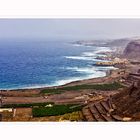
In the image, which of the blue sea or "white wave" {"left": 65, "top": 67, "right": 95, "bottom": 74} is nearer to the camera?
the blue sea

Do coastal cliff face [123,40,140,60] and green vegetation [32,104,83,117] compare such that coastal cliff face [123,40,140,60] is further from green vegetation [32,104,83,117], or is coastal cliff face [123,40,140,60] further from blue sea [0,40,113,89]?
green vegetation [32,104,83,117]

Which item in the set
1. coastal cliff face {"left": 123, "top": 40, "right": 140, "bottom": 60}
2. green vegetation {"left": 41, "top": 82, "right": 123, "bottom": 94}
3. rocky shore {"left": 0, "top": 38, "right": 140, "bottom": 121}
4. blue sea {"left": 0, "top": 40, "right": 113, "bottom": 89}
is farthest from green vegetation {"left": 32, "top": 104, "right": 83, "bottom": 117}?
coastal cliff face {"left": 123, "top": 40, "right": 140, "bottom": 60}

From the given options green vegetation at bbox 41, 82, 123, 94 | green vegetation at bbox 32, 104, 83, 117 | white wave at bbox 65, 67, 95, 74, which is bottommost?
green vegetation at bbox 32, 104, 83, 117

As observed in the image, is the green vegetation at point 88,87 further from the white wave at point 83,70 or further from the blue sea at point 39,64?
the white wave at point 83,70

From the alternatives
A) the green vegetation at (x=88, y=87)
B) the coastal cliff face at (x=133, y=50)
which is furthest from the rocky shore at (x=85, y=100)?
the coastal cliff face at (x=133, y=50)

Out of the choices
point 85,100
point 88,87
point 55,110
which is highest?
point 88,87

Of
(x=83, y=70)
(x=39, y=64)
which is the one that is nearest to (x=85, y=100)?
(x=83, y=70)

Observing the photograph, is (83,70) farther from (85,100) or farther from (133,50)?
(133,50)
